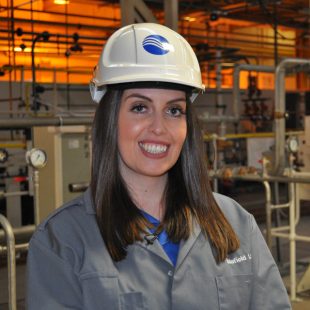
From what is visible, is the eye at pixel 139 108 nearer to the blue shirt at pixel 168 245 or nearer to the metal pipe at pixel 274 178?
the blue shirt at pixel 168 245

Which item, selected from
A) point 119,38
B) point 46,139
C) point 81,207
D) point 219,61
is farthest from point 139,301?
point 219,61

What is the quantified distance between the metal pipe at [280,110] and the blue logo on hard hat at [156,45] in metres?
2.97

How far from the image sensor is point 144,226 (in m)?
1.26

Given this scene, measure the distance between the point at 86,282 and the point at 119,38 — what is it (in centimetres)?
59

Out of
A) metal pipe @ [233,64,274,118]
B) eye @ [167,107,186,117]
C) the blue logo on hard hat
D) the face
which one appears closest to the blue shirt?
the face

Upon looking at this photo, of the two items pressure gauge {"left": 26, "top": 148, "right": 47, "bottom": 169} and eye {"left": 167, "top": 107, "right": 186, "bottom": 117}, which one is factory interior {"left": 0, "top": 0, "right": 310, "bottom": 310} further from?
eye {"left": 167, "top": 107, "right": 186, "bottom": 117}

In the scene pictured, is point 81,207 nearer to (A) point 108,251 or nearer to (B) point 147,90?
(A) point 108,251

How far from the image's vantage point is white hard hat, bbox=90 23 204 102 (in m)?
1.24

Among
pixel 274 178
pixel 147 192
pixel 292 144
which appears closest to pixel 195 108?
pixel 147 192

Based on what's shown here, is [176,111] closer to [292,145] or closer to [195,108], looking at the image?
[195,108]

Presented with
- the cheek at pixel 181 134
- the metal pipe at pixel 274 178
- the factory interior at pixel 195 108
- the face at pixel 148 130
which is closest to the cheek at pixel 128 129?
the face at pixel 148 130

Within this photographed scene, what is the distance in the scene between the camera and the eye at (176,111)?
4.18ft

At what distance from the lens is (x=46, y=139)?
15.3 ft

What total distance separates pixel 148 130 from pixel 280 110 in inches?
121
